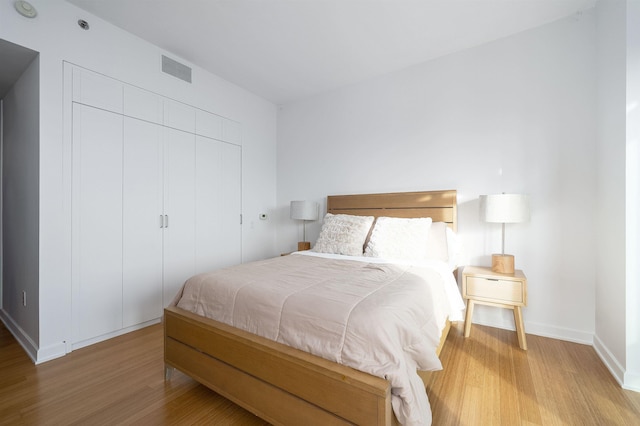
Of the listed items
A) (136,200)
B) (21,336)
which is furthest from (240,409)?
(21,336)

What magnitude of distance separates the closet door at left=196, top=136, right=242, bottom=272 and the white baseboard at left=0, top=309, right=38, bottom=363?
139 centimetres

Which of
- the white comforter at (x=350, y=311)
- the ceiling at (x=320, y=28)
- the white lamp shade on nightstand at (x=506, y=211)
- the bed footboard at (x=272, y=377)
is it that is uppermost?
the ceiling at (x=320, y=28)

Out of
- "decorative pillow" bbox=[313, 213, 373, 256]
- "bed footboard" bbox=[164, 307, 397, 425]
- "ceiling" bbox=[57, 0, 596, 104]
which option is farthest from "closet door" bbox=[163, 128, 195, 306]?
"decorative pillow" bbox=[313, 213, 373, 256]

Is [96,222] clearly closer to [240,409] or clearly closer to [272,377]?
[240,409]

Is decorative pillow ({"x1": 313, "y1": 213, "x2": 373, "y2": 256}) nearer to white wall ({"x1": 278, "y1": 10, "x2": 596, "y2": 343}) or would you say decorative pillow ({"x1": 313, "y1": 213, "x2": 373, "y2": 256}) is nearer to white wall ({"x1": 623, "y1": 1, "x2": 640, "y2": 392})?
white wall ({"x1": 278, "y1": 10, "x2": 596, "y2": 343})

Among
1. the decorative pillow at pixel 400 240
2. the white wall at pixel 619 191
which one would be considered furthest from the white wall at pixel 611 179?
the decorative pillow at pixel 400 240

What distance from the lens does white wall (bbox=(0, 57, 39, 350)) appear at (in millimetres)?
2189

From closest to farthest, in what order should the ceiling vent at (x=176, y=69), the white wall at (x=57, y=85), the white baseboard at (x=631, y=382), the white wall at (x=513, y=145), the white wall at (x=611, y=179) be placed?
the white baseboard at (x=631, y=382)
the white wall at (x=611, y=179)
the white wall at (x=57, y=85)
the white wall at (x=513, y=145)
the ceiling vent at (x=176, y=69)

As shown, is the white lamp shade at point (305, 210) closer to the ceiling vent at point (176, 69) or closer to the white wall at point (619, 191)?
the ceiling vent at point (176, 69)

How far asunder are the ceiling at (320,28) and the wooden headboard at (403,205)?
1.48 metres

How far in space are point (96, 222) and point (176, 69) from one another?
176 cm

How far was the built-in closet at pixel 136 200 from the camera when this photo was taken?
2.34 meters

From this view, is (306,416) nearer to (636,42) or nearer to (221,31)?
(636,42)

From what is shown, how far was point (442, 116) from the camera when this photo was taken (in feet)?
9.84
